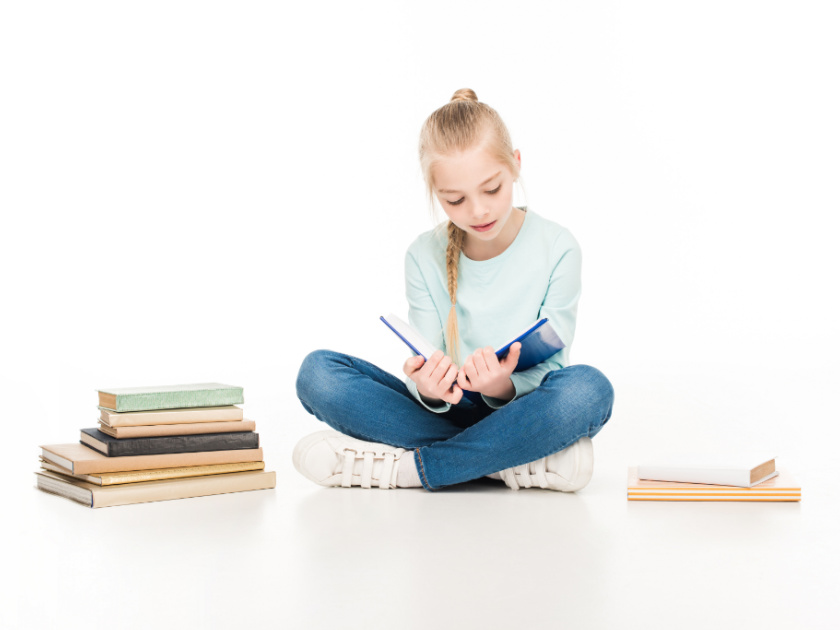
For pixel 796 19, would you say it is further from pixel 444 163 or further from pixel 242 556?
pixel 242 556

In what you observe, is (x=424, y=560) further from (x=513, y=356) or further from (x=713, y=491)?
(x=713, y=491)

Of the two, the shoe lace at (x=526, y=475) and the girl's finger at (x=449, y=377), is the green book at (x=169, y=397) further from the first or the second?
the shoe lace at (x=526, y=475)

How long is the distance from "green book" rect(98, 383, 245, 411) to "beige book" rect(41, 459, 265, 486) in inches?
5.6

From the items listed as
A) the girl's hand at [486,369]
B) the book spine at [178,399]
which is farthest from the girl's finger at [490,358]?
the book spine at [178,399]

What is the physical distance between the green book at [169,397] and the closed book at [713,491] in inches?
37.3

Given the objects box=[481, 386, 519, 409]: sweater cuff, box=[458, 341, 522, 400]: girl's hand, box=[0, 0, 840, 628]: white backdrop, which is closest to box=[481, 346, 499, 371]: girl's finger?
box=[458, 341, 522, 400]: girl's hand

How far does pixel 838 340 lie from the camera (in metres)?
3.81

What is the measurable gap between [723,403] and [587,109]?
1.73m

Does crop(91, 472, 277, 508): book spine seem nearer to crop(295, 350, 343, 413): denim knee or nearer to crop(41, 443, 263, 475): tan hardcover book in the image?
crop(41, 443, 263, 475): tan hardcover book

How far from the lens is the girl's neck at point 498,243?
230 cm

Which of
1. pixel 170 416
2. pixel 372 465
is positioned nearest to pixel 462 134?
pixel 372 465

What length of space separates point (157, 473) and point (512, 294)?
3.03ft

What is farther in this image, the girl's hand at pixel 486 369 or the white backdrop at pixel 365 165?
the white backdrop at pixel 365 165

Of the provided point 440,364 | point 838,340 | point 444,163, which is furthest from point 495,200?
point 838,340
